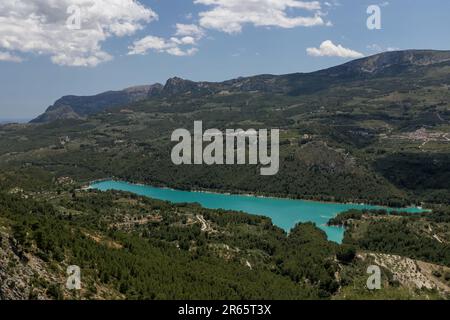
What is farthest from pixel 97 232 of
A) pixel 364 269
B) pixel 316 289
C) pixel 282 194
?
pixel 282 194

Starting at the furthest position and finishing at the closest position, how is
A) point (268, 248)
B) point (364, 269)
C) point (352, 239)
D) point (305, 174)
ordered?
point (305, 174) < point (352, 239) < point (268, 248) < point (364, 269)

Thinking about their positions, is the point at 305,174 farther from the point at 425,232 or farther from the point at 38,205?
the point at 38,205

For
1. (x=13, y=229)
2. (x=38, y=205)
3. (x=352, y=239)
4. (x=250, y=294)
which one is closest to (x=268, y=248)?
(x=352, y=239)

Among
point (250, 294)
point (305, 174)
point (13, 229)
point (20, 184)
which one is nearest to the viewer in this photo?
point (13, 229)

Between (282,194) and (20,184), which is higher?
(20,184)
